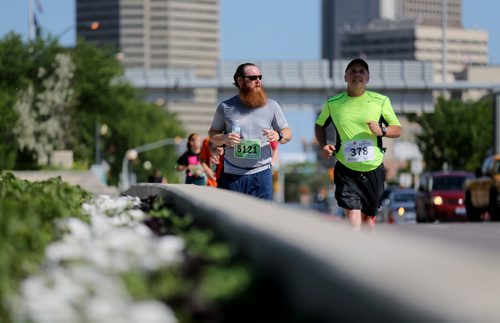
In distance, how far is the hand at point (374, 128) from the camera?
43.4ft

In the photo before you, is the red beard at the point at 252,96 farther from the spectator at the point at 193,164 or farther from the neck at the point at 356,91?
the spectator at the point at 193,164

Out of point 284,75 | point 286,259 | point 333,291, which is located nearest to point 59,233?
point 286,259

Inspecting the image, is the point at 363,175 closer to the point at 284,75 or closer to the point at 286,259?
the point at 286,259

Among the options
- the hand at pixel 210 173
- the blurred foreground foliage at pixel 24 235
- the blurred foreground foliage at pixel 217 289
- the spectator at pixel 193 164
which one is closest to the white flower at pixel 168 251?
the blurred foreground foliage at pixel 217 289

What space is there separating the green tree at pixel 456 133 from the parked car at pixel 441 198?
136ft

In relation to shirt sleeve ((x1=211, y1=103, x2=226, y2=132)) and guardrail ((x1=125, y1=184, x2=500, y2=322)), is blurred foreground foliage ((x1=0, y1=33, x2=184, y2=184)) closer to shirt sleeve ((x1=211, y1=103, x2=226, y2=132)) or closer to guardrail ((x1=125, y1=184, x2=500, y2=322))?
shirt sleeve ((x1=211, y1=103, x2=226, y2=132))

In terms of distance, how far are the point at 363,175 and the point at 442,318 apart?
10.3 m

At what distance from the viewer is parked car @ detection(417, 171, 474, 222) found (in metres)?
44.4

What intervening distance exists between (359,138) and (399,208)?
35.2 m

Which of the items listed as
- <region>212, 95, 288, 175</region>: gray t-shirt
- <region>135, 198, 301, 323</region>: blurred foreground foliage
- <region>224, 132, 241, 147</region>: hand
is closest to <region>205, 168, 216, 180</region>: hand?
<region>212, 95, 288, 175</region>: gray t-shirt

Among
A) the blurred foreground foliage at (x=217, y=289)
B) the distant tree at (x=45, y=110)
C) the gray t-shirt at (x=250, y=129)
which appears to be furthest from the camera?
the distant tree at (x=45, y=110)

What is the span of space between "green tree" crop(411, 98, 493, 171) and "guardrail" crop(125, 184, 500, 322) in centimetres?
8426

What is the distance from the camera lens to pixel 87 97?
72.6 meters

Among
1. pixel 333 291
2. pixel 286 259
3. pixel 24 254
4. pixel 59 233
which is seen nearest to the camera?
pixel 333 291
